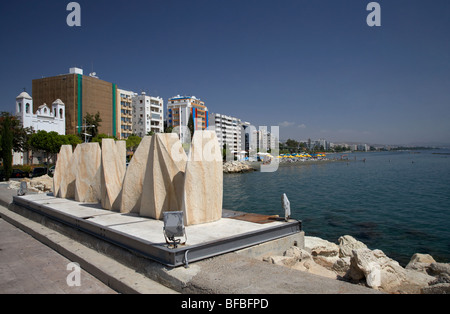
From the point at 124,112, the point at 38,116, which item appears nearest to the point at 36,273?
the point at 38,116

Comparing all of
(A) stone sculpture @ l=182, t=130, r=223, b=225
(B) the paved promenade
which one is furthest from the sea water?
(B) the paved promenade

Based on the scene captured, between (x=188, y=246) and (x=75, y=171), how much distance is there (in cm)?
1062

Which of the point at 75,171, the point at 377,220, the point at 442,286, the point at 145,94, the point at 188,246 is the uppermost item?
the point at 145,94

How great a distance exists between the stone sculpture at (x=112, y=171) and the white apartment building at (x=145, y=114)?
62188 millimetres

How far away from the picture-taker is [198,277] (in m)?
5.50

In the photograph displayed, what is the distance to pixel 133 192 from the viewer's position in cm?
1081

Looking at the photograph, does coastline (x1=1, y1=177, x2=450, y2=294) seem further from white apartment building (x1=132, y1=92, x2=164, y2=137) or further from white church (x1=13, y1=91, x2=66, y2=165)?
white apartment building (x1=132, y1=92, x2=164, y2=137)

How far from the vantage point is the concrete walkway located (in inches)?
195

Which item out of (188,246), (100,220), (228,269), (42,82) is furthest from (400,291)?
(42,82)

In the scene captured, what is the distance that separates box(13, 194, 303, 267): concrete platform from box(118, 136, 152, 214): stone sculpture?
0.49 m

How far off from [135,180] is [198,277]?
5946 millimetres

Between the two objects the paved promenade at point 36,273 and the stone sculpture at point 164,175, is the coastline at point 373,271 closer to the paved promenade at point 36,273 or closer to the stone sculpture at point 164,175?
the stone sculpture at point 164,175

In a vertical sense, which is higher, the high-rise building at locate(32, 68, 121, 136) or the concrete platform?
the high-rise building at locate(32, 68, 121, 136)

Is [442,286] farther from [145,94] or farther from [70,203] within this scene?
[145,94]
